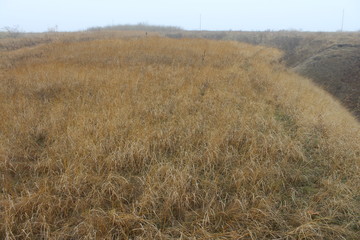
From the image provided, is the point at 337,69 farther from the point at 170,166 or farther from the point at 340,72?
the point at 170,166

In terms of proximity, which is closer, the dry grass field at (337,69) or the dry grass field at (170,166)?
the dry grass field at (170,166)

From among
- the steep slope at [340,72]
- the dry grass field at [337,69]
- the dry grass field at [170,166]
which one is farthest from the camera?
the dry grass field at [337,69]

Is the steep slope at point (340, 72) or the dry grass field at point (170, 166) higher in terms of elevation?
the steep slope at point (340, 72)

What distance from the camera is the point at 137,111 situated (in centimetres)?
493

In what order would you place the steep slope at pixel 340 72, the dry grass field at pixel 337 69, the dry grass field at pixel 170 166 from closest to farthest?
the dry grass field at pixel 170 166, the steep slope at pixel 340 72, the dry grass field at pixel 337 69

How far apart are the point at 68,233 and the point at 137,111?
2.98 meters

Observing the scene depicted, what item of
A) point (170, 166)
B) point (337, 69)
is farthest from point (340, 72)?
point (170, 166)

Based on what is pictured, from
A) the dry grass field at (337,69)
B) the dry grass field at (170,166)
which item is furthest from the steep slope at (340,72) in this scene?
the dry grass field at (170,166)

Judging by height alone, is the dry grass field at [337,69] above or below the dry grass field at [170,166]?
above

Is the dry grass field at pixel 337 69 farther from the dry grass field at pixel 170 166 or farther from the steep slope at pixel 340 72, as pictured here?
the dry grass field at pixel 170 166

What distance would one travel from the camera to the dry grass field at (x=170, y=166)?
8.11ft

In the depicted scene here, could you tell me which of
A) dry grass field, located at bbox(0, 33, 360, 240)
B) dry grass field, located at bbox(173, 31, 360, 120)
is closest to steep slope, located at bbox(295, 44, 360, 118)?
dry grass field, located at bbox(173, 31, 360, 120)

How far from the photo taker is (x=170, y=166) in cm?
328

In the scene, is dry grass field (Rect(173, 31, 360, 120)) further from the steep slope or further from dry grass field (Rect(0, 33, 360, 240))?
dry grass field (Rect(0, 33, 360, 240))
